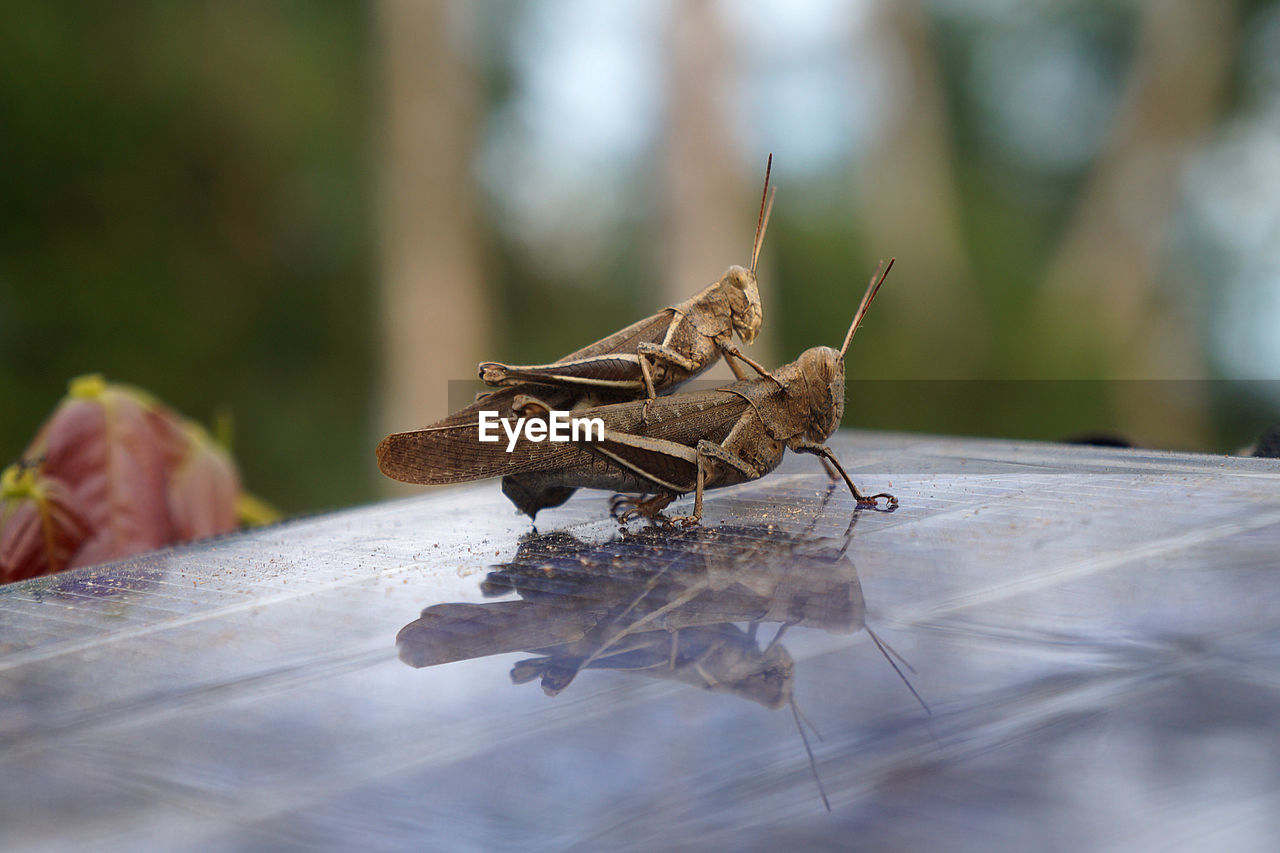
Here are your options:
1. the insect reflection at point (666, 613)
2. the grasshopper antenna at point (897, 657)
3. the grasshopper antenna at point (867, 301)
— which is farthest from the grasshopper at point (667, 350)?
the grasshopper antenna at point (897, 657)

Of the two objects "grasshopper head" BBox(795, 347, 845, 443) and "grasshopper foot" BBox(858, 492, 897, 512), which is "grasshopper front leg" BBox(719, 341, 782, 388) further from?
"grasshopper foot" BBox(858, 492, 897, 512)

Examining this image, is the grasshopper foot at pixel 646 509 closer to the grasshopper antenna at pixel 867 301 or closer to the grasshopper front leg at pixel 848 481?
the grasshopper front leg at pixel 848 481

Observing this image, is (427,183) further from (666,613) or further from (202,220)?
(666,613)

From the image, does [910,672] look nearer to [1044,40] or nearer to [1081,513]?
[1081,513]

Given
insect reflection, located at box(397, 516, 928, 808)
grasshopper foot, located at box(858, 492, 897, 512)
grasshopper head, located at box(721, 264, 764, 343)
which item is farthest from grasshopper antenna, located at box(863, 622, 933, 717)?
grasshopper head, located at box(721, 264, 764, 343)

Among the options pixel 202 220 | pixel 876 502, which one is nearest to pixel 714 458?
pixel 876 502
